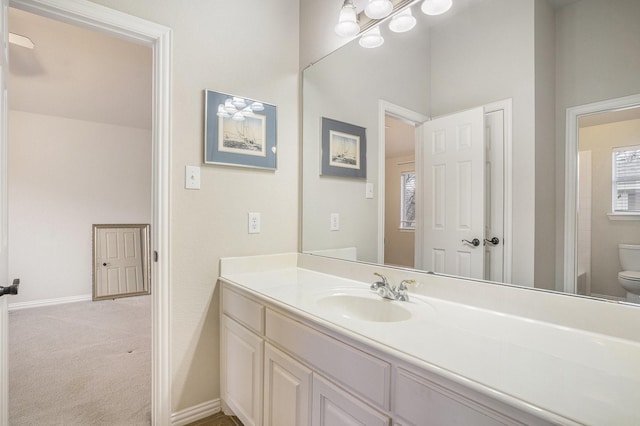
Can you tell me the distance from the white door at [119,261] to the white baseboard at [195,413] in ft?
10.3

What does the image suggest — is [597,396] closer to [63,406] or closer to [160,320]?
[160,320]

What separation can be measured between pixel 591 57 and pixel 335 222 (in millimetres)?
1301

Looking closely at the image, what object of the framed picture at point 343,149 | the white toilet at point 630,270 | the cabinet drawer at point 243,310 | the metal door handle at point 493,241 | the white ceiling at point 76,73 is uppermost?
the white ceiling at point 76,73

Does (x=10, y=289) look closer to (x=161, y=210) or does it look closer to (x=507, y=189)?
(x=161, y=210)

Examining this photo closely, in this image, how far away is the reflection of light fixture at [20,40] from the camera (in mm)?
2125

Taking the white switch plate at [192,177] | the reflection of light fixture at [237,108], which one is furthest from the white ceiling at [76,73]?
the white switch plate at [192,177]

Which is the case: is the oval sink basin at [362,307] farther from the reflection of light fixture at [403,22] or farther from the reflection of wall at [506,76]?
the reflection of light fixture at [403,22]

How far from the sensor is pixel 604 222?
92 centimetres

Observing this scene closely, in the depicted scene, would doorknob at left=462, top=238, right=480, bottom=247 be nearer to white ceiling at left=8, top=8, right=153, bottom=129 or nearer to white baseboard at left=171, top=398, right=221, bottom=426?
white baseboard at left=171, top=398, right=221, bottom=426

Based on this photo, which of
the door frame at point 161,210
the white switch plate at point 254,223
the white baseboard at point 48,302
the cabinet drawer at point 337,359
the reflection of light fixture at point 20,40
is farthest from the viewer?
the white baseboard at point 48,302

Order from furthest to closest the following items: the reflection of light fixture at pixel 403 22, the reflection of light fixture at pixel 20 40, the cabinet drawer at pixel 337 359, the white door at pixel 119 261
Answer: the white door at pixel 119 261 < the reflection of light fixture at pixel 20 40 < the reflection of light fixture at pixel 403 22 < the cabinet drawer at pixel 337 359

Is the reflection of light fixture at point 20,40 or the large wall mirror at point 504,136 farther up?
the reflection of light fixture at point 20,40

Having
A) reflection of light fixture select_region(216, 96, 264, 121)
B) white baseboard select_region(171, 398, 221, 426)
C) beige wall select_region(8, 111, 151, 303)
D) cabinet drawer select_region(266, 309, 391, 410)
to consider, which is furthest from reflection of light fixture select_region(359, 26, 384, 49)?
beige wall select_region(8, 111, 151, 303)

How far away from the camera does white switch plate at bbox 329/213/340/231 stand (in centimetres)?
188
